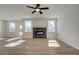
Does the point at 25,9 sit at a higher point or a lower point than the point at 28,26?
higher

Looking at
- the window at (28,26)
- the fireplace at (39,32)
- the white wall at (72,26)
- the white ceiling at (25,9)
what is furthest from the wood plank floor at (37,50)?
the fireplace at (39,32)

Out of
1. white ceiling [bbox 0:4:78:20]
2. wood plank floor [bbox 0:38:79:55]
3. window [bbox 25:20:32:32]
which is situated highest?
white ceiling [bbox 0:4:78:20]

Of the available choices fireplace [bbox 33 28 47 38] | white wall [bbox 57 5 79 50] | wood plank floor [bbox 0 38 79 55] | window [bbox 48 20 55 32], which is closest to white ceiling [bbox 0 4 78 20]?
white wall [bbox 57 5 79 50]

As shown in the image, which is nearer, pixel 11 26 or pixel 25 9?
pixel 25 9

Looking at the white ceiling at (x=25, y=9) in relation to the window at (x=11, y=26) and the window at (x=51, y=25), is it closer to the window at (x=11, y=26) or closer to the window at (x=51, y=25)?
the window at (x=51, y=25)

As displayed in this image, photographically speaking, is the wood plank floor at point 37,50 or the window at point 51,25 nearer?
the wood plank floor at point 37,50

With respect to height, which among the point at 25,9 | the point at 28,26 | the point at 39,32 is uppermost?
the point at 25,9

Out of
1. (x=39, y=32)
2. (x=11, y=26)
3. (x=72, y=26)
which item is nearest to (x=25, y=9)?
(x=72, y=26)

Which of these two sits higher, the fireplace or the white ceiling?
the white ceiling

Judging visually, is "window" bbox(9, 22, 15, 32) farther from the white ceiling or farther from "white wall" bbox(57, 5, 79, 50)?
"white wall" bbox(57, 5, 79, 50)

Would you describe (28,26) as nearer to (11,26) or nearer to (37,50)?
(11,26)

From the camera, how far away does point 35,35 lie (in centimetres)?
1148

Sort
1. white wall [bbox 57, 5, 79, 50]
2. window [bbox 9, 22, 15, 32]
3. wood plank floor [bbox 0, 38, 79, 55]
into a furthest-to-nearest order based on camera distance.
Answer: window [bbox 9, 22, 15, 32] < white wall [bbox 57, 5, 79, 50] < wood plank floor [bbox 0, 38, 79, 55]
